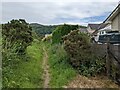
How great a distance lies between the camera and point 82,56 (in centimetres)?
1261

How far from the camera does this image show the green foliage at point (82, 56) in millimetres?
→ 11578

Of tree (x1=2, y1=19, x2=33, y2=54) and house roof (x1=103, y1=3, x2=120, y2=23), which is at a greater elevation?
house roof (x1=103, y1=3, x2=120, y2=23)

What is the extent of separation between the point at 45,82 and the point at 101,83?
212 centimetres

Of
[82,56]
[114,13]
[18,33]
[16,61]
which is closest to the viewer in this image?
[16,61]

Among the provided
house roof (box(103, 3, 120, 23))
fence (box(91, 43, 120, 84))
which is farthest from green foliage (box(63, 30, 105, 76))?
house roof (box(103, 3, 120, 23))

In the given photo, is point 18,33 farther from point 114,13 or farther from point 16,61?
point 114,13

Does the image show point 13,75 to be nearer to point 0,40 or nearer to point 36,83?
point 36,83

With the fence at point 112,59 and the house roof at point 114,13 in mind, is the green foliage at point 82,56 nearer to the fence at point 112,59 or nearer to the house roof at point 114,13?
the fence at point 112,59

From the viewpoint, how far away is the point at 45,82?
32.9 ft

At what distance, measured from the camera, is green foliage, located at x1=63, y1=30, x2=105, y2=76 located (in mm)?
11578

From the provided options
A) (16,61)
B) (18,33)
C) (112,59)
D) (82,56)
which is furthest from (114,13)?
(16,61)

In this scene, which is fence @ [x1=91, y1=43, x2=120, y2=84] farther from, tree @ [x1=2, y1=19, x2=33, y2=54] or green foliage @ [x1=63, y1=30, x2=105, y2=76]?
tree @ [x1=2, y1=19, x2=33, y2=54]

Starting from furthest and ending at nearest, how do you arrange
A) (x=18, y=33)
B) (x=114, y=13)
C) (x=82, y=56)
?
(x=114, y=13), (x=18, y=33), (x=82, y=56)

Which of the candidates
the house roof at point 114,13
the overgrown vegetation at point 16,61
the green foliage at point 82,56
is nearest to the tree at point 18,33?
the overgrown vegetation at point 16,61
